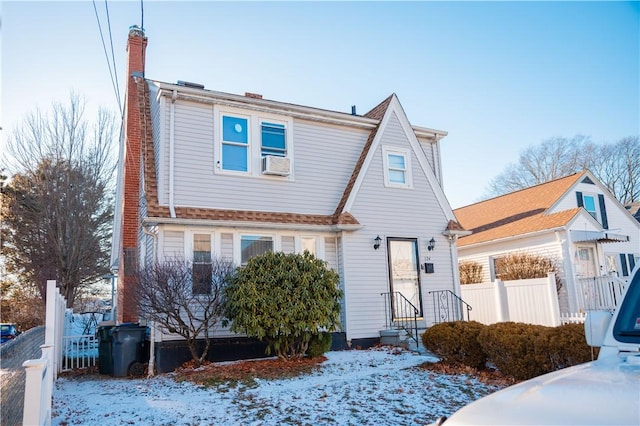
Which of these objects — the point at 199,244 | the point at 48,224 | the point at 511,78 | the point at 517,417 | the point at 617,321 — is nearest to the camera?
the point at 517,417

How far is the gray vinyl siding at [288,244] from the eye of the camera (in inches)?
476

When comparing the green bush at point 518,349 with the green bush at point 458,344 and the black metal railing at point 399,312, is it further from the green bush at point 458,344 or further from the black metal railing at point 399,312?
the black metal railing at point 399,312

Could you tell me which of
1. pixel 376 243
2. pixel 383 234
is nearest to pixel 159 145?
pixel 376 243

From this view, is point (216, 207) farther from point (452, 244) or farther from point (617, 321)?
point (617, 321)

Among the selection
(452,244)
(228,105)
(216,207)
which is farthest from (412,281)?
(228,105)

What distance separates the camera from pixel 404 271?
13312 mm

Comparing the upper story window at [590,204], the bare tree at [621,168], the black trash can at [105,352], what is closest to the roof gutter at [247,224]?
the black trash can at [105,352]

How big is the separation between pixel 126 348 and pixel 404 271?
23.8 ft

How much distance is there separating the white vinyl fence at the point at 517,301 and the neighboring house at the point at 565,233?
482 cm

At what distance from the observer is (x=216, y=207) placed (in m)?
11.6

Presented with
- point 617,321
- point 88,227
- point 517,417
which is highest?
point 88,227

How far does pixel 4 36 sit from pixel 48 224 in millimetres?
19881

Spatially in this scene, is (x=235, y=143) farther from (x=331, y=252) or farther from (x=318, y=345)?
(x=318, y=345)

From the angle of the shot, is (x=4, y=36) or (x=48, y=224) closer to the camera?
(x=4, y=36)
